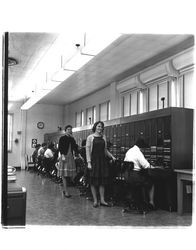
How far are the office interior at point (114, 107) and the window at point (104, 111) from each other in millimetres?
591

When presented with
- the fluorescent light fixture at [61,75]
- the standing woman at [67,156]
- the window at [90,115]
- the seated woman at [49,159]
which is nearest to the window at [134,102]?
the fluorescent light fixture at [61,75]

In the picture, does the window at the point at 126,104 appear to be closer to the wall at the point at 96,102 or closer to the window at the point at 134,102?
the window at the point at 134,102

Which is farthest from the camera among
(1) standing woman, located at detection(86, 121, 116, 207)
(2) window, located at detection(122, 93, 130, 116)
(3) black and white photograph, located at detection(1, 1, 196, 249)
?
(2) window, located at detection(122, 93, 130, 116)

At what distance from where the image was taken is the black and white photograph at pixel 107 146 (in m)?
2.62

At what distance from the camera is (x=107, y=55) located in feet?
21.7

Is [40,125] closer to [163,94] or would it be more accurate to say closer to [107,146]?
[107,146]

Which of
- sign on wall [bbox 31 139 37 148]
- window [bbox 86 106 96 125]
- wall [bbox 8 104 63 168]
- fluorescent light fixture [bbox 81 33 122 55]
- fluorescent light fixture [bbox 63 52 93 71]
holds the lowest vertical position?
sign on wall [bbox 31 139 37 148]

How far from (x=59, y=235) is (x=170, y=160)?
3.20 m

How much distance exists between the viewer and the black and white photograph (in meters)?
2.62

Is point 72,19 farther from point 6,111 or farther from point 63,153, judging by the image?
point 63,153

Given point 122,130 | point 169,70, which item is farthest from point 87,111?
point 169,70

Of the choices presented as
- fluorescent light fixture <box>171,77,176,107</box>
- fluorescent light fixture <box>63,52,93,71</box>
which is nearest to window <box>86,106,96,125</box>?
fluorescent light fixture <box>63,52,93,71</box>

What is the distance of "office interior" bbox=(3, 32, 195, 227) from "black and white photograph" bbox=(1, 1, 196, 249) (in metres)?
0.02

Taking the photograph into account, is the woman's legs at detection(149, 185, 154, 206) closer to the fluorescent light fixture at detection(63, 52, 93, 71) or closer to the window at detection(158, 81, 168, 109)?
the window at detection(158, 81, 168, 109)
